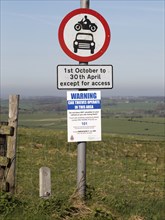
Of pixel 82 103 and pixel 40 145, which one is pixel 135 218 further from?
pixel 40 145

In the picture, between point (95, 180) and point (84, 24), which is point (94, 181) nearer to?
point (95, 180)

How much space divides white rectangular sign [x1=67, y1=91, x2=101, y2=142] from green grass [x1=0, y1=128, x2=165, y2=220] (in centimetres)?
90

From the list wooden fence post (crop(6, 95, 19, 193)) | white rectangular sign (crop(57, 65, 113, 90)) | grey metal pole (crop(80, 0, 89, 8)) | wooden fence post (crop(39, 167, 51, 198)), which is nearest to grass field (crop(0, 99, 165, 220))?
wooden fence post (crop(39, 167, 51, 198))

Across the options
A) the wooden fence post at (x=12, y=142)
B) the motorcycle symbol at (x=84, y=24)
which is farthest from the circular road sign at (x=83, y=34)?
the wooden fence post at (x=12, y=142)

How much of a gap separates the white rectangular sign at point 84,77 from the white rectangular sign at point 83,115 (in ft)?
0.35

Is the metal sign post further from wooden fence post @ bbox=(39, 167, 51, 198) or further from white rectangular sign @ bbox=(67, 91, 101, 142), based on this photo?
wooden fence post @ bbox=(39, 167, 51, 198)

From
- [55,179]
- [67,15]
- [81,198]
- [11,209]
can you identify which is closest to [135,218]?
[81,198]

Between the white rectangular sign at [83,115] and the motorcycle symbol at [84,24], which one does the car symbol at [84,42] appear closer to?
the motorcycle symbol at [84,24]

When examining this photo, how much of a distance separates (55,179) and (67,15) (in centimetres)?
733

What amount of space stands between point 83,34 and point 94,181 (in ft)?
22.2

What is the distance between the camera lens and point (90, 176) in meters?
13.3

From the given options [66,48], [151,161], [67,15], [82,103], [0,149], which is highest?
[67,15]

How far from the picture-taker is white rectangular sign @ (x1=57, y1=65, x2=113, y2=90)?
20.2ft

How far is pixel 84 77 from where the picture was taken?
626 cm
